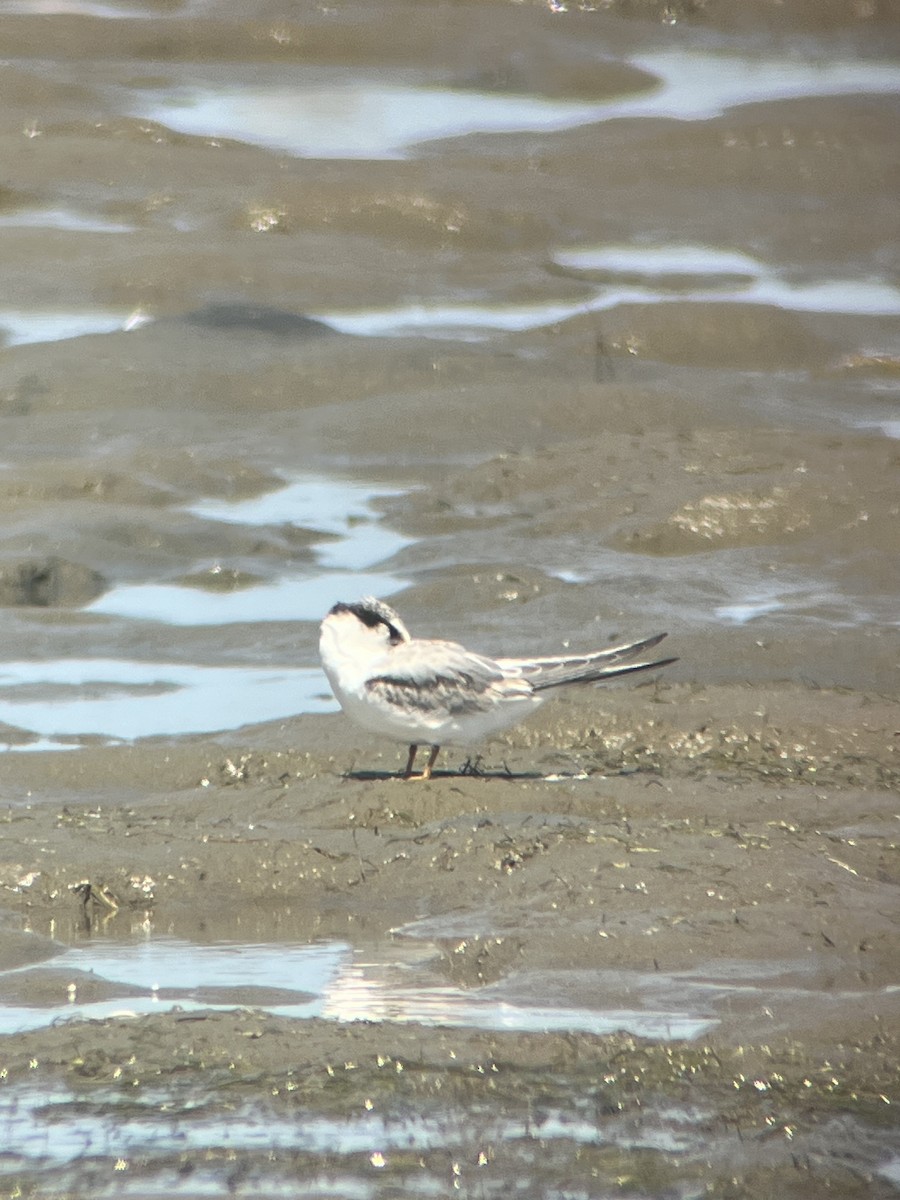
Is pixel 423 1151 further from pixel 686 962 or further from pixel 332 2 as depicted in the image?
pixel 332 2

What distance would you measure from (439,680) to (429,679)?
32 mm

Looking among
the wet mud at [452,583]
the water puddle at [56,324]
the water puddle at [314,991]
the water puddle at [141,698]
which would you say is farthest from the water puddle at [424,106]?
the water puddle at [314,991]

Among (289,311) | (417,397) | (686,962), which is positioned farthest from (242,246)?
(686,962)

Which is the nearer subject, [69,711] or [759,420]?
[69,711]

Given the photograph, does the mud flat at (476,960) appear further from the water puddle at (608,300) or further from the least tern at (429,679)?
the water puddle at (608,300)

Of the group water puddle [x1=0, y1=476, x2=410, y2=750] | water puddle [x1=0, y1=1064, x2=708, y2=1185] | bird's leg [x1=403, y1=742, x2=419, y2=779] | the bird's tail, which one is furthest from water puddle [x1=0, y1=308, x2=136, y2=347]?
water puddle [x1=0, y1=1064, x2=708, y2=1185]

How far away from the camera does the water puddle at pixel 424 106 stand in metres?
16.2

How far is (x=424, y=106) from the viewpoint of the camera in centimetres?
1716

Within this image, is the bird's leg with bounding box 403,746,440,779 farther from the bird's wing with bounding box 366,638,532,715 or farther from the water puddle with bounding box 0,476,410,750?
the water puddle with bounding box 0,476,410,750

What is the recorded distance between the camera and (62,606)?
873 cm

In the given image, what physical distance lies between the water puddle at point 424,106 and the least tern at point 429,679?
33.3 feet

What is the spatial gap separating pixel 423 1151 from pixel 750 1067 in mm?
739

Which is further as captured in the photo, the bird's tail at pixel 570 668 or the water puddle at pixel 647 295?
the water puddle at pixel 647 295

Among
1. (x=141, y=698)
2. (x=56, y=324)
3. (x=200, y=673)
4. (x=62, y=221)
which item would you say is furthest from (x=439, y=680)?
A: (x=62, y=221)
